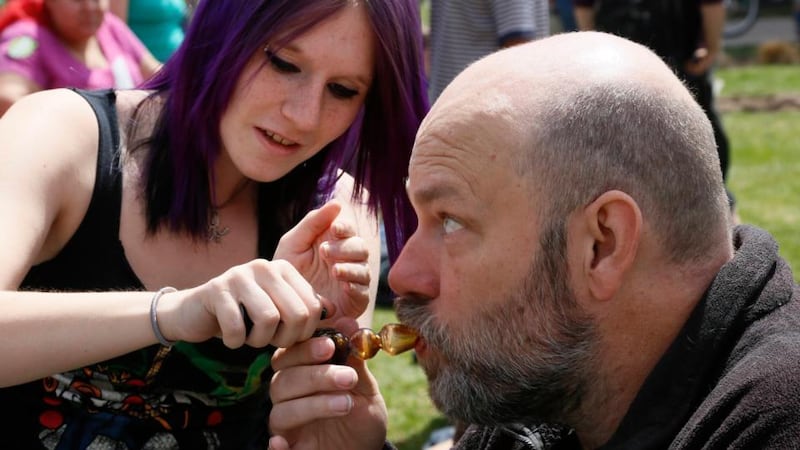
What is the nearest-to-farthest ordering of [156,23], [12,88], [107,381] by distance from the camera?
[107,381]
[12,88]
[156,23]

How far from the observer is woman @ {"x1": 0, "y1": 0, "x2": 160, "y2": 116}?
4.38 metres

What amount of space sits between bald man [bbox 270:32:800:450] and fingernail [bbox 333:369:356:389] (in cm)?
→ 17

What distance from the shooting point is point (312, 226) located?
2410 mm

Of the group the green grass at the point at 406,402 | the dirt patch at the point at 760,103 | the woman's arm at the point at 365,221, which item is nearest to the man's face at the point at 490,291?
the woman's arm at the point at 365,221

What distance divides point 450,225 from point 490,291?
153 millimetres

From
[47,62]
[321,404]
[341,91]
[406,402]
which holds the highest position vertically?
[341,91]

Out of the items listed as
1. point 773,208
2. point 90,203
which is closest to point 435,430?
point 90,203

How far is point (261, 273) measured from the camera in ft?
6.93

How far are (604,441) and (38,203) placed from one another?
1.26m

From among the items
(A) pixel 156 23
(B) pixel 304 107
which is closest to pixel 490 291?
(B) pixel 304 107

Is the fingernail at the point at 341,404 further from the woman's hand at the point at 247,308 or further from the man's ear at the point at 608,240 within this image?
the man's ear at the point at 608,240

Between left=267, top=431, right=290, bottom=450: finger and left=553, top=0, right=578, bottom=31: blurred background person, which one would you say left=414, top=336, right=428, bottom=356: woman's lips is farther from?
left=553, top=0, right=578, bottom=31: blurred background person

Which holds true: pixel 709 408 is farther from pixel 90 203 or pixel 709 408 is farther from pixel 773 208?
pixel 773 208

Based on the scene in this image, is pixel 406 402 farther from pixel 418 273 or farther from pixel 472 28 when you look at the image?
pixel 418 273
